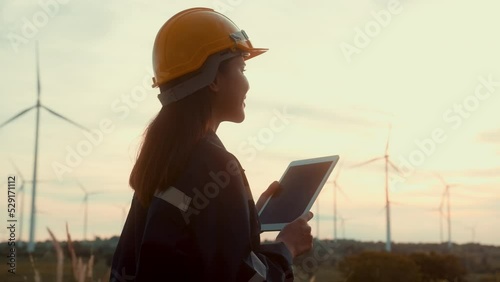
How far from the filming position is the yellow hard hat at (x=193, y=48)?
21.2ft

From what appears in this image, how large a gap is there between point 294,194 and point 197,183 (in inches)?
43.6

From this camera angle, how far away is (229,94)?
21.1 ft

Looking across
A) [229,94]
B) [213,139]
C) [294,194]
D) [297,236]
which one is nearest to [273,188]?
[294,194]

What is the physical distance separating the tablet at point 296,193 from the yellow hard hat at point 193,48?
1003mm

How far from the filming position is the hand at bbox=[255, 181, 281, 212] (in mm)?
7016

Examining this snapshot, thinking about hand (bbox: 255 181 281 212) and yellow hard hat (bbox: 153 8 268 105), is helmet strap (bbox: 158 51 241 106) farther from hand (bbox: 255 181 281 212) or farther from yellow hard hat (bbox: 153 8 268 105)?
hand (bbox: 255 181 281 212)

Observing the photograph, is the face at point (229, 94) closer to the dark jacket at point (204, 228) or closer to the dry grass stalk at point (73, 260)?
the dark jacket at point (204, 228)

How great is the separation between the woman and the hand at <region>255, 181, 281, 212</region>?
0.56m

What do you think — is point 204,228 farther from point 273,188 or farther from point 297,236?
point 273,188

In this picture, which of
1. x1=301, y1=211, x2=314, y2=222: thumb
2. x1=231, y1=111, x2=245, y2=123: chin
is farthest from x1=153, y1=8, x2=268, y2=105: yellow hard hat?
x1=301, y1=211, x2=314, y2=222: thumb

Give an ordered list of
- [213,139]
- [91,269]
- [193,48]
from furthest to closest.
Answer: [91,269] → [193,48] → [213,139]

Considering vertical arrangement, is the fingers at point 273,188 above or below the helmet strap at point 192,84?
below

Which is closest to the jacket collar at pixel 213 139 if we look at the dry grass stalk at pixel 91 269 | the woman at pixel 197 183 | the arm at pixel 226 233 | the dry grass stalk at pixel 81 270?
the woman at pixel 197 183

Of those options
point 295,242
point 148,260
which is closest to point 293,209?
point 295,242
